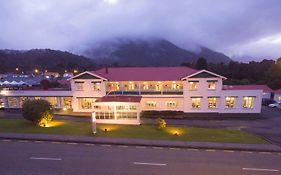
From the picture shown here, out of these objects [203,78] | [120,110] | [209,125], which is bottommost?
[209,125]

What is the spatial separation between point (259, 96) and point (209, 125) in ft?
40.1

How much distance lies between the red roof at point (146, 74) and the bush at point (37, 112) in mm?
16516

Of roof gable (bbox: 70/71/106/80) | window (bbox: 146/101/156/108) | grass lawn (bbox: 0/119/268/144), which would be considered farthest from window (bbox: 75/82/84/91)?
grass lawn (bbox: 0/119/268/144)

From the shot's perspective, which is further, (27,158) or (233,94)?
(233,94)

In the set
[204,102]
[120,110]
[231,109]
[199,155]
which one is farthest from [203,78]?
[199,155]

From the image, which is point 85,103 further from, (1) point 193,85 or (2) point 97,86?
(1) point 193,85

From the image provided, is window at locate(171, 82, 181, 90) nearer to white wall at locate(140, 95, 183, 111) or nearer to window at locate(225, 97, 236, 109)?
white wall at locate(140, 95, 183, 111)

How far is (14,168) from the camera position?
18.0 meters

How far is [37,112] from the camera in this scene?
1209 inches

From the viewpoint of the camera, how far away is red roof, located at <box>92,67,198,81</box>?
151 feet

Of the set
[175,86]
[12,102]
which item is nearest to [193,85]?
[175,86]

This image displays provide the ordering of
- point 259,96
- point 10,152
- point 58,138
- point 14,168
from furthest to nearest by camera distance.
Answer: point 259,96 → point 58,138 → point 10,152 → point 14,168

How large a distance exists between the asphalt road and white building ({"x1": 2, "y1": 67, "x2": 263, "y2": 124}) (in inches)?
689

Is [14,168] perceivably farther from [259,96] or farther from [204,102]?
[259,96]
